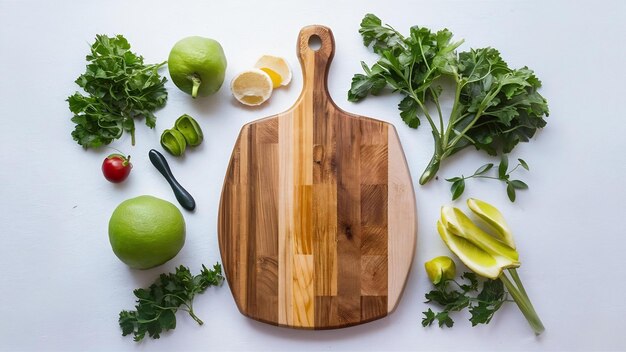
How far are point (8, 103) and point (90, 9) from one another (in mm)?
381

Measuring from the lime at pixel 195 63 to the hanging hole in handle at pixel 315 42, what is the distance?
27 cm

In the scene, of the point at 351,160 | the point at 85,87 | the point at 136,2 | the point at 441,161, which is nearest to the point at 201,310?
the point at 351,160

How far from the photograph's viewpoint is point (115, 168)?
149cm

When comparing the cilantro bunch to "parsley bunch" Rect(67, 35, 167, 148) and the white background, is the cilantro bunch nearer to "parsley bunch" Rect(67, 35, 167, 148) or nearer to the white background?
the white background

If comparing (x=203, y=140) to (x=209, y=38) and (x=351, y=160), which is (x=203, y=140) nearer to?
(x=209, y=38)

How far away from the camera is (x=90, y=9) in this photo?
159 centimetres

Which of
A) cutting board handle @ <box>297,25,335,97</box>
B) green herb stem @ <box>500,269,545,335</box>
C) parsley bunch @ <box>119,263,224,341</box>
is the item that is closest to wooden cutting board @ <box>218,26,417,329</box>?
cutting board handle @ <box>297,25,335,97</box>

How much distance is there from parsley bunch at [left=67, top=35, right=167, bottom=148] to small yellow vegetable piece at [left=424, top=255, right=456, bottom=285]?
3.00 ft

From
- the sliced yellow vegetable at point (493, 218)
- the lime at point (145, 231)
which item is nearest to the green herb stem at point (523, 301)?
the sliced yellow vegetable at point (493, 218)

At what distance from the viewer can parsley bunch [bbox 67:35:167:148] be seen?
1.48 meters

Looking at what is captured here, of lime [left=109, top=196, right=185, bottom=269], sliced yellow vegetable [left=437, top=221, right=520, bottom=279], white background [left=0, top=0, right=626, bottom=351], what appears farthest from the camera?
white background [left=0, top=0, right=626, bottom=351]

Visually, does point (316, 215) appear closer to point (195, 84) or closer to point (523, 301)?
point (195, 84)

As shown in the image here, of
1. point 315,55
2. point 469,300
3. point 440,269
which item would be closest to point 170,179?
point 315,55

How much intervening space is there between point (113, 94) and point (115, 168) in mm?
215
